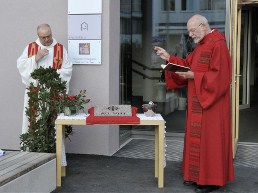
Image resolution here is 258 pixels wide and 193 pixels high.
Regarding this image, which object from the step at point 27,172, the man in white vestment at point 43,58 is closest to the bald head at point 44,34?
the man in white vestment at point 43,58

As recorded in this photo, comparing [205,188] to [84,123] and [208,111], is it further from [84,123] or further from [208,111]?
[84,123]

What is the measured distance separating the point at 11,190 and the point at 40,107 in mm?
1480

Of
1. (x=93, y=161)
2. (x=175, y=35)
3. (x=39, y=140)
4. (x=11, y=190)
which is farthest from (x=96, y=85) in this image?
(x=11, y=190)

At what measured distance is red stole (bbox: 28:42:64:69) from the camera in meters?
5.98

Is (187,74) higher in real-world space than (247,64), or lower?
lower

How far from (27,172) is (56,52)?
197 centimetres

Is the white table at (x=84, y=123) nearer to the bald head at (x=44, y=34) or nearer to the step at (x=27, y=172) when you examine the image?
the step at (x=27, y=172)

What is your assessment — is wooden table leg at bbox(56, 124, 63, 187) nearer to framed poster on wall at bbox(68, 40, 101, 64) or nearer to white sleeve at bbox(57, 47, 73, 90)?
white sleeve at bbox(57, 47, 73, 90)

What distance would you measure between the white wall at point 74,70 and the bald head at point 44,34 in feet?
2.85

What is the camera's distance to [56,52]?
603cm

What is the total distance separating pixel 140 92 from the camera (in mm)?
8328

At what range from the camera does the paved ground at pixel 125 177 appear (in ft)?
16.9

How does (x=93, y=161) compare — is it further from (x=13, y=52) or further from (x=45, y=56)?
(x=13, y=52)

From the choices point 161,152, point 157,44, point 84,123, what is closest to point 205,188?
point 161,152
